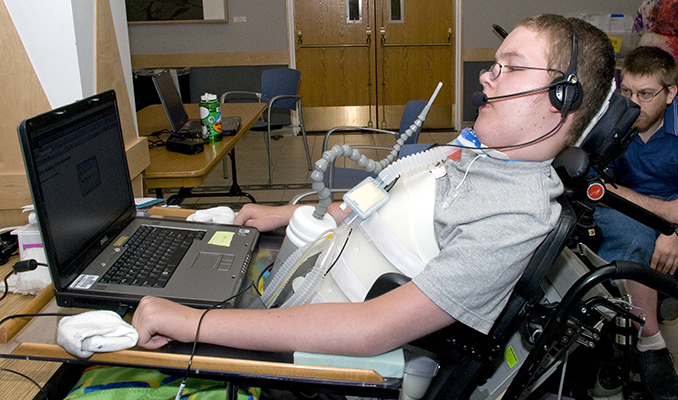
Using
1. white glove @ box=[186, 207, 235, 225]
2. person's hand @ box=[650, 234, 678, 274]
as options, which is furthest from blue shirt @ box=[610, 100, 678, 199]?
white glove @ box=[186, 207, 235, 225]

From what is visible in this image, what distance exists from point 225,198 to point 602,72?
318 cm

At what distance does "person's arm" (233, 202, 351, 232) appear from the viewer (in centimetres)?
A: 135

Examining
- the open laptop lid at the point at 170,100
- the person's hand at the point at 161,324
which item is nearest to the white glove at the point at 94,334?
the person's hand at the point at 161,324

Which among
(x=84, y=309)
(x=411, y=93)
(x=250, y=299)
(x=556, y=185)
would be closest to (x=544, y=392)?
(x=556, y=185)

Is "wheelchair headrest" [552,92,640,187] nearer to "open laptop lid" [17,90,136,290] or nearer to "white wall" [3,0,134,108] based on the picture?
"open laptop lid" [17,90,136,290]

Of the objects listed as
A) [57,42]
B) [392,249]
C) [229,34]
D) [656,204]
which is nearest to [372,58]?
[229,34]

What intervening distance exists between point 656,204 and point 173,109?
234 cm

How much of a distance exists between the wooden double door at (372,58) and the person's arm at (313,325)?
530 centimetres

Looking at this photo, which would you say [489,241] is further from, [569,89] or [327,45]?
[327,45]

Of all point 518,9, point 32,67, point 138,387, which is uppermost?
point 518,9

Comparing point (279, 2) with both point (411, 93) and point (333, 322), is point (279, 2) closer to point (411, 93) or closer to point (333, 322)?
point (411, 93)

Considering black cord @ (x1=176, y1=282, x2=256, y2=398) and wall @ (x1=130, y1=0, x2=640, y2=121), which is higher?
wall @ (x1=130, y1=0, x2=640, y2=121)

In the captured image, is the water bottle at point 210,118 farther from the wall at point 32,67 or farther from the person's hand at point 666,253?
the person's hand at point 666,253

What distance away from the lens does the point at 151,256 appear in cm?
111
